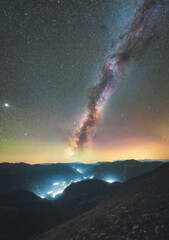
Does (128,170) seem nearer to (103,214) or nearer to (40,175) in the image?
(40,175)

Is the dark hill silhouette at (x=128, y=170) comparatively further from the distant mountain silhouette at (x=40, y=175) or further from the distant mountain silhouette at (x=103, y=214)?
the distant mountain silhouette at (x=103, y=214)

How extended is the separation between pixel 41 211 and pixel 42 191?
2283 inches

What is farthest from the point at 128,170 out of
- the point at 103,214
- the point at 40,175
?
the point at 103,214

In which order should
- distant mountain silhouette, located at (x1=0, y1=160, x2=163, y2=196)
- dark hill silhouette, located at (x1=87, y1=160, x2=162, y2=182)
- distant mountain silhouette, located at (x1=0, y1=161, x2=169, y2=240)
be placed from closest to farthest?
distant mountain silhouette, located at (x1=0, y1=161, x2=169, y2=240), distant mountain silhouette, located at (x1=0, y1=160, x2=163, y2=196), dark hill silhouette, located at (x1=87, y1=160, x2=162, y2=182)

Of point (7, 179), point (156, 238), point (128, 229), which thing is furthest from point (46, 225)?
point (7, 179)

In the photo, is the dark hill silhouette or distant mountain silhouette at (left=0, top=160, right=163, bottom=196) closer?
distant mountain silhouette at (left=0, top=160, right=163, bottom=196)

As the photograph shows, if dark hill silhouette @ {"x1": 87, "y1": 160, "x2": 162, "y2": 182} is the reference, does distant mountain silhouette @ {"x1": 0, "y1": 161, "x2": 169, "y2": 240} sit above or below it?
above

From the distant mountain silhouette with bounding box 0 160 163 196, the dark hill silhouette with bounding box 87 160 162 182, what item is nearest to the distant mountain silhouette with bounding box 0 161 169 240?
the distant mountain silhouette with bounding box 0 160 163 196

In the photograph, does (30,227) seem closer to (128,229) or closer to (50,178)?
(128,229)

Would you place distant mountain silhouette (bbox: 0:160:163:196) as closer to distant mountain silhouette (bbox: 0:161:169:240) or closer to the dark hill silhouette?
the dark hill silhouette

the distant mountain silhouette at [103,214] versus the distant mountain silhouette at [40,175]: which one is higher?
the distant mountain silhouette at [103,214]

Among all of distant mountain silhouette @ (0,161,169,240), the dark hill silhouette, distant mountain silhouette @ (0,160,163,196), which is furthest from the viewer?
the dark hill silhouette

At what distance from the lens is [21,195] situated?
131 ft

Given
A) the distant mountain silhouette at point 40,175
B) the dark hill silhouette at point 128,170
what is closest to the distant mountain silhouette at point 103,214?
the distant mountain silhouette at point 40,175
